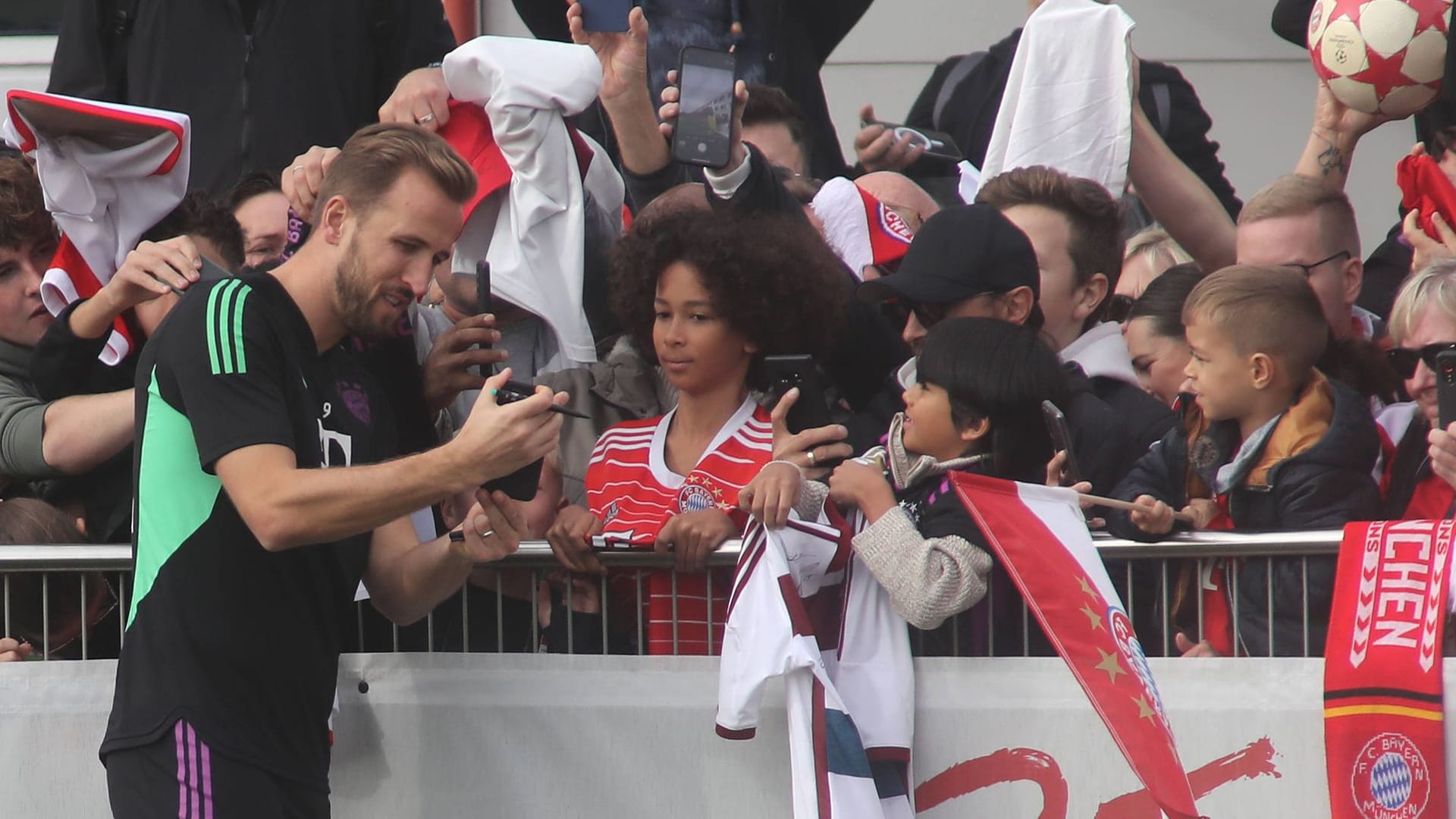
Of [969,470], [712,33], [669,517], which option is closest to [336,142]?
[712,33]

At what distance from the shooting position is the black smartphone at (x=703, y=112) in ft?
14.6

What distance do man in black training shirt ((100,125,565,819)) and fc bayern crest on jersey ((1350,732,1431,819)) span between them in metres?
1.64

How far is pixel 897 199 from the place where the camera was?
5566 millimetres

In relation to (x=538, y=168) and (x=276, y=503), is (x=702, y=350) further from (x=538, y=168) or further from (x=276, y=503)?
(x=276, y=503)

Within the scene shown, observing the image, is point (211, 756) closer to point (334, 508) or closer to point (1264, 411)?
point (334, 508)

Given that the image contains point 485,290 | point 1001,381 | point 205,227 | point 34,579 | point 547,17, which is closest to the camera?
point 1001,381

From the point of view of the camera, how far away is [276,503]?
11.0ft

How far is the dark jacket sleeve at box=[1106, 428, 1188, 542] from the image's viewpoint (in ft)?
13.5

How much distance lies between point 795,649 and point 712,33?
8.96 feet

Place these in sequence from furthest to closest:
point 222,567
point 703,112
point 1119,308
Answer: point 1119,308
point 703,112
point 222,567

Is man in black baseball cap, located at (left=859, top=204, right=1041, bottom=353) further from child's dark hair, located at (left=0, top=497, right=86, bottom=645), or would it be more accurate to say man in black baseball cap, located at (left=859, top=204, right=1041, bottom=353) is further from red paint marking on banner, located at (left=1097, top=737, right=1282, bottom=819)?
child's dark hair, located at (left=0, top=497, right=86, bottom=645)

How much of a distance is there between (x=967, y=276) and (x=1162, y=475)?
62 centimetres

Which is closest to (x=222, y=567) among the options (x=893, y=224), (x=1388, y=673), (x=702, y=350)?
(x=702, y=350)

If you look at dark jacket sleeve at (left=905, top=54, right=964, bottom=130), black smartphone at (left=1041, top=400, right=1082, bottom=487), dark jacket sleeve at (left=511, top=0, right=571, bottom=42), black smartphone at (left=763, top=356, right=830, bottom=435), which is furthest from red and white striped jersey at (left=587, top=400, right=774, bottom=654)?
dark jacket sleeve at (left=905, top=54, right=964, bottom=130)
